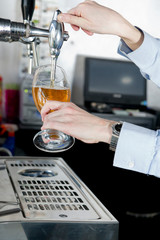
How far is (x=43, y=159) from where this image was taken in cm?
173

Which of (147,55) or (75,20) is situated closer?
(75,20)

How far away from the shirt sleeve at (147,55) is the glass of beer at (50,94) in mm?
431

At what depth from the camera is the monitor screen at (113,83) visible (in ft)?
12.4

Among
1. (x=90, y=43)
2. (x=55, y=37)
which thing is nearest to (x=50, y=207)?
(x=55, y=37)

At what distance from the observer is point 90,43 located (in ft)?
12.9

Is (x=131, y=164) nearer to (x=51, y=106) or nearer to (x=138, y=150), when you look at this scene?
(x=138, y=150)

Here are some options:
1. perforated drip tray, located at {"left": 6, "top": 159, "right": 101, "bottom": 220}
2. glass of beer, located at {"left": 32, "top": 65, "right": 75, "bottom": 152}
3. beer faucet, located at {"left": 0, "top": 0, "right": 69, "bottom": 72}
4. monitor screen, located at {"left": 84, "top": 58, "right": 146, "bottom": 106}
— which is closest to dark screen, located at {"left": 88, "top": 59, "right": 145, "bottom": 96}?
monitor screen, located at {"left": 84, "top": 58, "right": 146, "bottom": 106}

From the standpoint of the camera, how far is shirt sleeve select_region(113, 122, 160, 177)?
1042mm

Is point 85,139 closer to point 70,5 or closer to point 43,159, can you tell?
point 43,159

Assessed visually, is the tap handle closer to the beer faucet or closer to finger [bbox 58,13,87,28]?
the beer faucet

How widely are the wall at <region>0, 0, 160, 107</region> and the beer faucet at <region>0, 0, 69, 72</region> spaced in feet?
8.69

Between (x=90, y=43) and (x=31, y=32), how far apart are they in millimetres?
2935

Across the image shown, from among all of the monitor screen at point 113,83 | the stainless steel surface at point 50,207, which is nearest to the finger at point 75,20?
the stainless steel surface at point 50,207

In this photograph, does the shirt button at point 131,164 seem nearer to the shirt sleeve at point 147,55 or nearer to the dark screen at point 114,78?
the shirt sleeve at point 147,55
